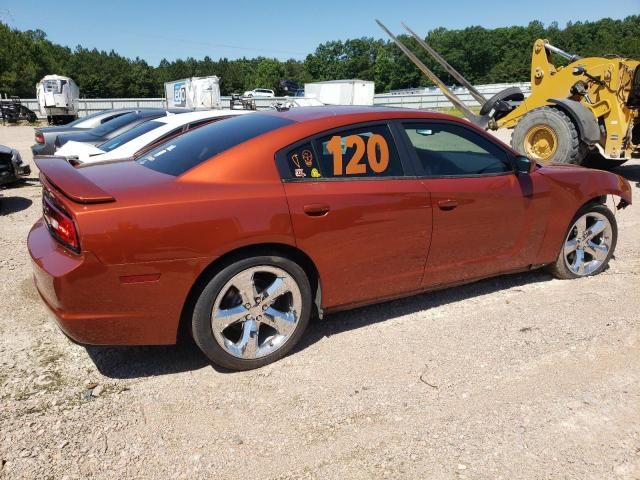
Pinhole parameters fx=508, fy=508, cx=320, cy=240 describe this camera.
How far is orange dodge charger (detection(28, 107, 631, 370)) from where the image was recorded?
2.58m

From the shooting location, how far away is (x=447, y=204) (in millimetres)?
3451

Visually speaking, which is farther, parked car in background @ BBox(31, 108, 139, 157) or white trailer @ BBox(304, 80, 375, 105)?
white trailer @ BBox(304, 80, 375, 105)

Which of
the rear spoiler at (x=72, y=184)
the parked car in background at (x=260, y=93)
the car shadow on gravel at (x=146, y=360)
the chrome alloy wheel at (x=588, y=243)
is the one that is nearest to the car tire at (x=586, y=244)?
the chrome alloy wheel at (x=588, y=243)

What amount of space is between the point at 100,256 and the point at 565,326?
311cm

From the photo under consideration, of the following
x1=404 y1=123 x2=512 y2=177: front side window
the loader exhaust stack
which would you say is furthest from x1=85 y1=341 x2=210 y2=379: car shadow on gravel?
the loader exhaust stack

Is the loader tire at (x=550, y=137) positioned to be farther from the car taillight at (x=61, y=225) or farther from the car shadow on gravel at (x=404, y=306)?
the car taillight at (x=61, y=225)

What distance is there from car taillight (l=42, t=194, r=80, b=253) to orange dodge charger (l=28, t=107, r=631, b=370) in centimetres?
1

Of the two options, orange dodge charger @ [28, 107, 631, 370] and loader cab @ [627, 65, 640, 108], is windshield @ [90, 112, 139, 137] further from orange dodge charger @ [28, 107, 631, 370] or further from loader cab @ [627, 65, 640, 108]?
loader cab @ [627, 65, 640, 108]

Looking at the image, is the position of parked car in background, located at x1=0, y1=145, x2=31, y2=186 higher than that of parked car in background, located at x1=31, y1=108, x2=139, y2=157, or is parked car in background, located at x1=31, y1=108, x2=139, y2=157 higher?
parked car in background, located at x1=31, y1=108, x2=139, y2=157

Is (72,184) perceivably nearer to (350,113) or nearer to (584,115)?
(350,113)

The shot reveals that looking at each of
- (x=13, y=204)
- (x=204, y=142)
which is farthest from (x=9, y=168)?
(x=204, y=142)

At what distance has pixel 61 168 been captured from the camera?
302 centimetres

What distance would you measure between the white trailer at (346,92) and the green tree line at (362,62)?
1998 inches

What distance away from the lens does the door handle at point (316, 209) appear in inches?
116
